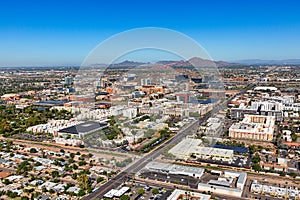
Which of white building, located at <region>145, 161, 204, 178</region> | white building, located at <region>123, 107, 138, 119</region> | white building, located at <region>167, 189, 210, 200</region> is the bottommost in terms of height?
white building, located at <region>167, 189, 210, 200</region>

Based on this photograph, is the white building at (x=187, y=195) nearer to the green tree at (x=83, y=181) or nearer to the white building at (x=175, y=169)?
the white building at (x=175, y=169)

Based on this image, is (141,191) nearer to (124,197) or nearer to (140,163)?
(124,197)

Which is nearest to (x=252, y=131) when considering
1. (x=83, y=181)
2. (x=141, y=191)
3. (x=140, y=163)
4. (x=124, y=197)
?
(x=140, y=163)

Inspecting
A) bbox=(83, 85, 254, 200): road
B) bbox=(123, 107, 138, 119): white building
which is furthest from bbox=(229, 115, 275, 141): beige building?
bbox=(123, 107, 138, 119): white building

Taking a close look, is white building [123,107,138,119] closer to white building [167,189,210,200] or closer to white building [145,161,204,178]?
white building [145,161,204,178]

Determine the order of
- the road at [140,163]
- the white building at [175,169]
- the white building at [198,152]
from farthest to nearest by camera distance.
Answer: the white building at [198,152] < the white building at [175,169] < the road at [140,163]

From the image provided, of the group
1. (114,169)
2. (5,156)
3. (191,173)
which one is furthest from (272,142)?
(5,156)

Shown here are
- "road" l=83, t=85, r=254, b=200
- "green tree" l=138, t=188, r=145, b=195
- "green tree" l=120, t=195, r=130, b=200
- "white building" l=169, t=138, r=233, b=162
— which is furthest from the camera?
"white building" l=169, t=138, r=233, b=162

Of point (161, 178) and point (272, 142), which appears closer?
point (161, 178)

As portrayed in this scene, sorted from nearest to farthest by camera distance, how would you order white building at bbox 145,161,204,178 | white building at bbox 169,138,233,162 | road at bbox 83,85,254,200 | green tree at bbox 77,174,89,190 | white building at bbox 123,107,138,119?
1. road at bbox 83,85,254,200
2. green tree at bbox 77,174,89,190
3. white building at bbox 145,161,204,178
4. white building at bbox 169,138,233,162
5. white building at bbox 123,107,138,119

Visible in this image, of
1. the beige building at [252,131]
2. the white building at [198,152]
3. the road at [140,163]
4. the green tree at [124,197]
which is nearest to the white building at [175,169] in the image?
the road at [140,163]

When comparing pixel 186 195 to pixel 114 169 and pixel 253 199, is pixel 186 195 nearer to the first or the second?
pixel 253 199
